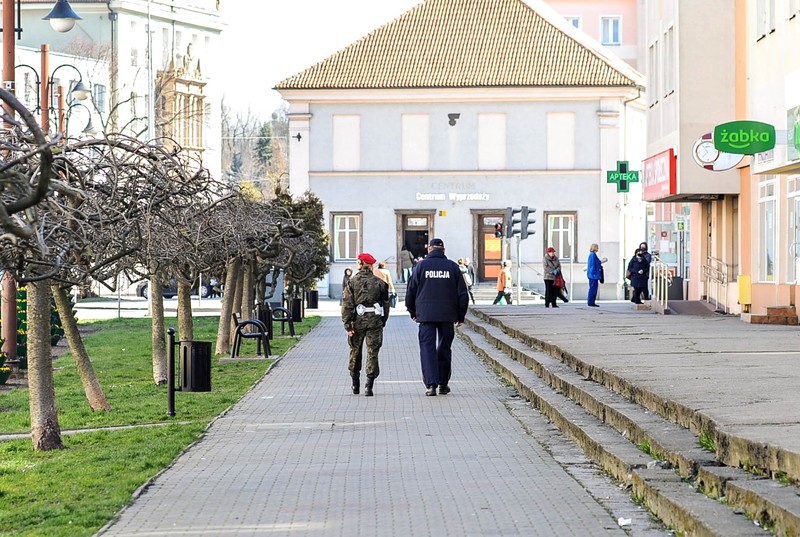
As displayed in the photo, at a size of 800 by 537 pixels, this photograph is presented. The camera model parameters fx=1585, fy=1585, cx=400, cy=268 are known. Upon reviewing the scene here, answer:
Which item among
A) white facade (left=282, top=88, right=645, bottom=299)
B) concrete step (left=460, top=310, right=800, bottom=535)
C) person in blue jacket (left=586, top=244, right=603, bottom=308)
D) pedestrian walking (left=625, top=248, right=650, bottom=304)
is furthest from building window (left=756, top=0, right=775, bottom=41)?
white facade (left=282, top=88, right=645, bottom=299)

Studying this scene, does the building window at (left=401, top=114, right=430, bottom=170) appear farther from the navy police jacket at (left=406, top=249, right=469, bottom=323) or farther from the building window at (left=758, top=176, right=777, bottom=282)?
the navy police jacket at (left=406, top=249, right=469, bottom=323)

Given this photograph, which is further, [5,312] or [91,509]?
[5,312]

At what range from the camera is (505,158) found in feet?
210

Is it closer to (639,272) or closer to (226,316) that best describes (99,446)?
(226,316)

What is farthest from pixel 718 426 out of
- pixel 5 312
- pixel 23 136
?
pixel 5 312

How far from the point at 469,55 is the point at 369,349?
4818cm

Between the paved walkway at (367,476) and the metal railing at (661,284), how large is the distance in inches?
751

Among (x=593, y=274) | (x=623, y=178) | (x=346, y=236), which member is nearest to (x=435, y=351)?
(x=623, y=178)

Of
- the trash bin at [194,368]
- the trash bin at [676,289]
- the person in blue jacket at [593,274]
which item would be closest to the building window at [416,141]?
the person in blue jacket at [593,274]

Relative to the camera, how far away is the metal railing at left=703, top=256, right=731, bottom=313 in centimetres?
3494

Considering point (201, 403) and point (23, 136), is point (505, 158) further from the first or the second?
point (23, 136)

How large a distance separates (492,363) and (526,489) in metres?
12.9

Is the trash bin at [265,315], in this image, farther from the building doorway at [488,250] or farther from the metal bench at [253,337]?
the building doorway at [488,250]

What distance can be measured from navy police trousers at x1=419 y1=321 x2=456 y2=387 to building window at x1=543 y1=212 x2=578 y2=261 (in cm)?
4530
